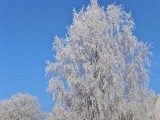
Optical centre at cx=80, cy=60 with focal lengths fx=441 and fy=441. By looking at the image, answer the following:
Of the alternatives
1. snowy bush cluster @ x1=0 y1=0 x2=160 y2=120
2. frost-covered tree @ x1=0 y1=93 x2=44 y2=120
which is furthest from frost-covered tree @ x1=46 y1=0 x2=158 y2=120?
frost-covered tree @ x1=0 y1=93 x2=44 y2=120

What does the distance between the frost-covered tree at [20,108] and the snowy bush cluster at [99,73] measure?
137 ft

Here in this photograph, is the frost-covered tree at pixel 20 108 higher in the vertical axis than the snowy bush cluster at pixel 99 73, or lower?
higher

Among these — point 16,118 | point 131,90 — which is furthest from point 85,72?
point 16,118

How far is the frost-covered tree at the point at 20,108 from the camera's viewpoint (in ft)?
241

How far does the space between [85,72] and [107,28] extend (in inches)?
161

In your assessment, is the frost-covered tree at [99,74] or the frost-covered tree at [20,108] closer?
the frost-covered tree at [99,74]

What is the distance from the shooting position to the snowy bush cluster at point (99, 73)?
31.6 metres

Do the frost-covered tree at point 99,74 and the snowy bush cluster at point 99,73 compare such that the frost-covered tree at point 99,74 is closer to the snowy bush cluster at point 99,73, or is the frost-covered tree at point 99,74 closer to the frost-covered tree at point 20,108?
the snowy bush cluster at point 99,73

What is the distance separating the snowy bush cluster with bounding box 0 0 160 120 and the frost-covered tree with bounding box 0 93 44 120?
4169 cm

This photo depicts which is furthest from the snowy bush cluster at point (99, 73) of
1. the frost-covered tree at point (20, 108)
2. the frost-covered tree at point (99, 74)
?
the frost-covered tree at point (20, 108)

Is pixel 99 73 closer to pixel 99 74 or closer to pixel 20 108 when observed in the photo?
pixel 99 74

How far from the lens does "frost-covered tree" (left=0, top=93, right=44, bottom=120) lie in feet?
241

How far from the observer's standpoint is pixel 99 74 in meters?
31.5

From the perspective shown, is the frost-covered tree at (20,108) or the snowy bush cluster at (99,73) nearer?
the snowy bush cluster at (99,73)
